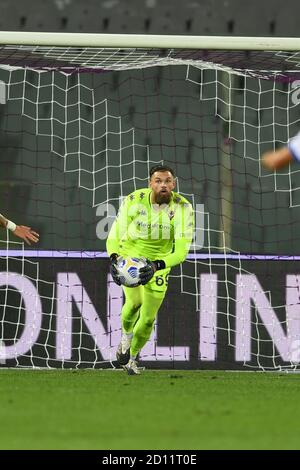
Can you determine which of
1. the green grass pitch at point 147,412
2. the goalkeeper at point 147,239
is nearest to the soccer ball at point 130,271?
the goalkeeper at point 147,239

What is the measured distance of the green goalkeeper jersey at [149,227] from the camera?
13.4 m

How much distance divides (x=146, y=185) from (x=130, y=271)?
396 cm

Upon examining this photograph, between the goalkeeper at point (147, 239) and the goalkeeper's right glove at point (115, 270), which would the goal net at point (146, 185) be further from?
the goalkeeper's right glove at point (115, 270)

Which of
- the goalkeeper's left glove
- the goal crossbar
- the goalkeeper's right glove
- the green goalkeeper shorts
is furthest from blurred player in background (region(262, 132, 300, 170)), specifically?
the goal crossbar

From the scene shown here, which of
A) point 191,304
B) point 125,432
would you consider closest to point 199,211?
point 191,304

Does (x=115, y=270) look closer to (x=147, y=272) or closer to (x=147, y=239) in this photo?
(x=147, y=272)

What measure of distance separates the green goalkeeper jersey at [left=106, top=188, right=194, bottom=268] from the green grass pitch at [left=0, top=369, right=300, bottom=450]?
1220mm

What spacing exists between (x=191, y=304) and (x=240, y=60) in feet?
8.48

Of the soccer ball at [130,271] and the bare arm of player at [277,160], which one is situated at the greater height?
the soccer ball at [130,271]

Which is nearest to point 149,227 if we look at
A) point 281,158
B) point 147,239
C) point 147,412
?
point 147,239

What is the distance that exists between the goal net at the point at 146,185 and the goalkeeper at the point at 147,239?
1.27 meters

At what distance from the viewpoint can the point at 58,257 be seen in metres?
14.9

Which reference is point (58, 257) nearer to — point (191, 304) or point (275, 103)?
point (191, 304)

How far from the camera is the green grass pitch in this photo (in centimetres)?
759
